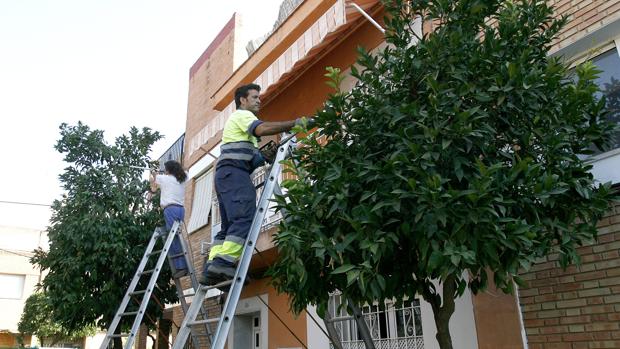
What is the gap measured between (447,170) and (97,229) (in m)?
7.62

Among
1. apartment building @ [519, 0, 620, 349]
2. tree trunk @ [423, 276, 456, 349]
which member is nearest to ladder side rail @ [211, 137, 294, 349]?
tree trunk @ [423, 276, 456, 349]

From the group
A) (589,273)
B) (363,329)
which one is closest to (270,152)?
(363,329)

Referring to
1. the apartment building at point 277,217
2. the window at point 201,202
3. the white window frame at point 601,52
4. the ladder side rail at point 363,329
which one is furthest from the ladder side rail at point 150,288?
the window at point 201,202

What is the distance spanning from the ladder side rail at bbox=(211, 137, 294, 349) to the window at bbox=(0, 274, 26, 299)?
32.0 m

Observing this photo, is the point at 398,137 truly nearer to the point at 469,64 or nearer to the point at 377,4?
the point at 469,64

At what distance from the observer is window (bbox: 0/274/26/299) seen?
→ 30.2m

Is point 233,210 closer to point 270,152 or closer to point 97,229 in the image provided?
point 270,152

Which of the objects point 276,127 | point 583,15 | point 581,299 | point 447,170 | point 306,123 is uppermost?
point 583,15

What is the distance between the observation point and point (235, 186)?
4.23m

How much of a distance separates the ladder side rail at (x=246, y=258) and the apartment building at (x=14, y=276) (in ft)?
96.4

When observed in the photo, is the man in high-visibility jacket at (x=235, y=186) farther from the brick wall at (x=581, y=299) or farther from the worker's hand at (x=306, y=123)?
the brick wall at (x=581, y=299)

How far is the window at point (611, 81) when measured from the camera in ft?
15.0

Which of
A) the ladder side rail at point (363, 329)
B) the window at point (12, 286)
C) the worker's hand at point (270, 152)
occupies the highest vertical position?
the window at point (12, 286)

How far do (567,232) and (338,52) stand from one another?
5749mm
